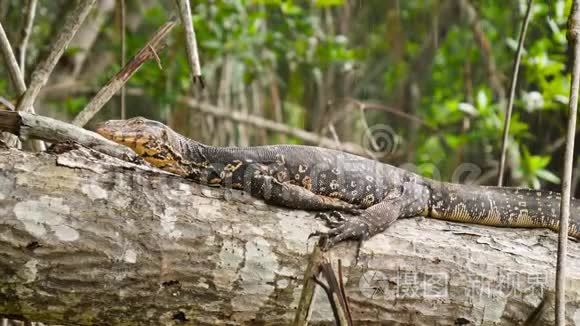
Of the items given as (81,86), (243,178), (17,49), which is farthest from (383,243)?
(81,86)

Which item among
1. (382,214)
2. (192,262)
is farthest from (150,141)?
(382,214)

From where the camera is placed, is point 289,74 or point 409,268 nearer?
point 409,268

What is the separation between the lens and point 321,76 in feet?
29.3

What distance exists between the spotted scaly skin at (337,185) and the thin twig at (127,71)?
0.15 metres

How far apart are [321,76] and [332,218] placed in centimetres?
548

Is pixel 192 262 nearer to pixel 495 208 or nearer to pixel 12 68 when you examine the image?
pixel 12 68

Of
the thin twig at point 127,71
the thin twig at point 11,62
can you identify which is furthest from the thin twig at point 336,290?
the thin twig at point 11,62

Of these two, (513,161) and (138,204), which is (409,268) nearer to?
(138,204)

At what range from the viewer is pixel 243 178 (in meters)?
3.81

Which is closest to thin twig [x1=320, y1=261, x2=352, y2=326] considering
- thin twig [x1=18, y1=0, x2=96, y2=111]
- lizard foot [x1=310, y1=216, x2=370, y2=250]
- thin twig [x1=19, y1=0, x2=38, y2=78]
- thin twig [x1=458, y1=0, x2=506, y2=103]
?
lizard foot [x1=310, y1=216, x2=370, y2=250]

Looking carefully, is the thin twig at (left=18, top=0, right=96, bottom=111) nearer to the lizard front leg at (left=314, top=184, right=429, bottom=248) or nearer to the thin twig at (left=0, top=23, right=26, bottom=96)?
the thin twig at (left=0, top=23, right=26, bottom=96)

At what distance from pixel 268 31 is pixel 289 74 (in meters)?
1.21

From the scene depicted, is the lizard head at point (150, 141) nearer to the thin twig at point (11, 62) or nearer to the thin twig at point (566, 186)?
the thin twig at point (11, 62)

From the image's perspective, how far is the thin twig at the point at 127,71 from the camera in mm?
3490
